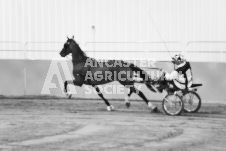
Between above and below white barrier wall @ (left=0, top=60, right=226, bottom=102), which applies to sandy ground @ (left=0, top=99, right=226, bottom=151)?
below

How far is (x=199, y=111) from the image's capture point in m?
17.3

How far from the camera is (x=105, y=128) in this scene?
13.6 metres

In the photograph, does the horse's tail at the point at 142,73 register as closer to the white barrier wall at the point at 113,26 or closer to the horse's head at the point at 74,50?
the horse's head at the point at 74,50

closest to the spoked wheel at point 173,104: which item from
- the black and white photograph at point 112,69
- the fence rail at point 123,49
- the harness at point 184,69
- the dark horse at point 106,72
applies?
the black and white photograph at point 112,69

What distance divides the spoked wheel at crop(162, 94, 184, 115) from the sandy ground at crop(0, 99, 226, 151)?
0.22m

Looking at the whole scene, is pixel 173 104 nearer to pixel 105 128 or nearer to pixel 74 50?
pixel 105 128

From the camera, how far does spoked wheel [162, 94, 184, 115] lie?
1595cm

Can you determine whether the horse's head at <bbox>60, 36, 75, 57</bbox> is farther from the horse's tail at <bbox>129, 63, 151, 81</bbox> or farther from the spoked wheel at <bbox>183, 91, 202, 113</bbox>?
the spoked wheel at <bbox>183, 91, 202, 113</bbox>

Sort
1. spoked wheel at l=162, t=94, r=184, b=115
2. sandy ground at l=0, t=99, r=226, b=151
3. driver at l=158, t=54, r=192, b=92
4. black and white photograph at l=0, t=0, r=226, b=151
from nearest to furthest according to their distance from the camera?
1. sandy ground at l=0, t=99, r=226, b=151
2. black and white photograph at l=0, t=0, r=226, b=151
3. spoked wheel at l=162, t=94, r=184, b=115
4. driver at l=158, t=54, r=192, b=92

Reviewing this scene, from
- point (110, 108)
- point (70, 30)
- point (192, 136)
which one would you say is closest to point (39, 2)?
point (70, 30)

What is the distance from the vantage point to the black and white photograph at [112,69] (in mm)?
14516

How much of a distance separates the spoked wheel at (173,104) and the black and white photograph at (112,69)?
0.09 feet

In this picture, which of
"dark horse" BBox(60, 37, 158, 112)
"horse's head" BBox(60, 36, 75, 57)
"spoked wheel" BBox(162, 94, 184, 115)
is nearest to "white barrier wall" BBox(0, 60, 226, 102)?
"horse's head" BBox(60, 36, 75, 57)

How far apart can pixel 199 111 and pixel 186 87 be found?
116 cm
